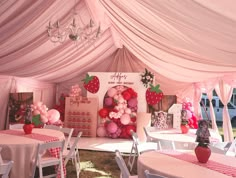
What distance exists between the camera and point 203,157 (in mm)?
2906

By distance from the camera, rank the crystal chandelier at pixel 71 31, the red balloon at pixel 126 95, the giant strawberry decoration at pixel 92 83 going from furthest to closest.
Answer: the giant strawberry decoration at pixel 92 83
the red balloon at pixel 126 95
the crystal chandelier at pixel 71 31

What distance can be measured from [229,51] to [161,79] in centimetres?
661

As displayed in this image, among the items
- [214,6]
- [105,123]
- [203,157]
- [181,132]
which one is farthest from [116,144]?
[214,6]

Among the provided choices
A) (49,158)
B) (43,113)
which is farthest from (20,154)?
(43,113)

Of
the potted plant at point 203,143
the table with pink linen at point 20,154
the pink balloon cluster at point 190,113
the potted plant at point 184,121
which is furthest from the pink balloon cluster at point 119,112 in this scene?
the potted plant at point 203,143

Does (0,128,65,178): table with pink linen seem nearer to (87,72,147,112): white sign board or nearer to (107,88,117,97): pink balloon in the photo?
(107,88,117,97): pink balloon

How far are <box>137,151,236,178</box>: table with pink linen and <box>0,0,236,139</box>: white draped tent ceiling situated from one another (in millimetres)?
1138

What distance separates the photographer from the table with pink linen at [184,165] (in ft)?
8.39

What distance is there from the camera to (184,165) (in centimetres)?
283

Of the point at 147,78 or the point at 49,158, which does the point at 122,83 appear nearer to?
the point at 147,78

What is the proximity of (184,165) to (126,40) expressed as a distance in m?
4.54

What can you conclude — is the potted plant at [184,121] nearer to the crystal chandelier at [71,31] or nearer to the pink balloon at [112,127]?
the crystal chandelier at [71,31]

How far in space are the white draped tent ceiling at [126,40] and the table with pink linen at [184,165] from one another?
1.14 m

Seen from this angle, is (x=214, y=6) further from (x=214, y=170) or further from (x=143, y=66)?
(x=143, y=66)
